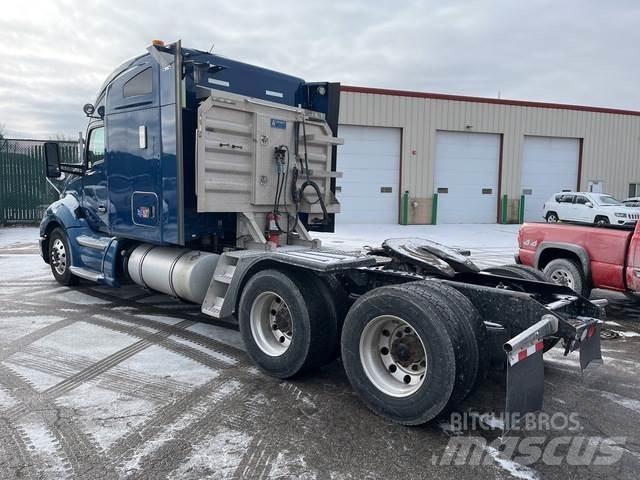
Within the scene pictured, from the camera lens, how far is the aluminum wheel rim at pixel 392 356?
3.96 m

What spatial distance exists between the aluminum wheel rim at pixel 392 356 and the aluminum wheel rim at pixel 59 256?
620cm

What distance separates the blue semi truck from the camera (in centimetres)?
380

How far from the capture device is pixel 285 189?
6703mm

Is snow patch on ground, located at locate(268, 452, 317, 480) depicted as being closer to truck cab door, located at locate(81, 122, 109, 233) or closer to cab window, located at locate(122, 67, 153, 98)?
cab window, located at locate(122, 67, 153, 98)

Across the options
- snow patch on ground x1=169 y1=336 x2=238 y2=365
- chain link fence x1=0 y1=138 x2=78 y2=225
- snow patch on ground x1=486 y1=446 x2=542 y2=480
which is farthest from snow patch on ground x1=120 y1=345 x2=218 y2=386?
chain link fence x1=0 y1=138 x2=78 y2=225

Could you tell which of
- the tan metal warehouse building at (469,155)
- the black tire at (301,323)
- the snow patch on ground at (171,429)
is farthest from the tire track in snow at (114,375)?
the tan metal warehouse building at (469,155)

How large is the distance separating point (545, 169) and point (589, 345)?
24483 millimetres

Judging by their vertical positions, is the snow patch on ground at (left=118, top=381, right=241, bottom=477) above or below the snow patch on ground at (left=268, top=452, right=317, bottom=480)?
above

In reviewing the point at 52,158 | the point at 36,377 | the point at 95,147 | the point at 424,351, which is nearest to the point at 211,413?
the point at 424,351

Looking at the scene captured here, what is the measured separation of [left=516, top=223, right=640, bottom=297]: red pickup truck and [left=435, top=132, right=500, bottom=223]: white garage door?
16.4 m

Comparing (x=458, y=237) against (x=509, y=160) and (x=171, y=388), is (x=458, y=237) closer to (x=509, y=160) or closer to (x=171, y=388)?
(x=509, y=160)

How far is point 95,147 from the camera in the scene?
25.3ft

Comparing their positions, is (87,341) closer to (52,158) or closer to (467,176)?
(52,158)

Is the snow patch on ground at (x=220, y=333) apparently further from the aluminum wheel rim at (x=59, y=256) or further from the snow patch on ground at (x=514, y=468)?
the aluminum wheel rim at (x=59, y=256)
